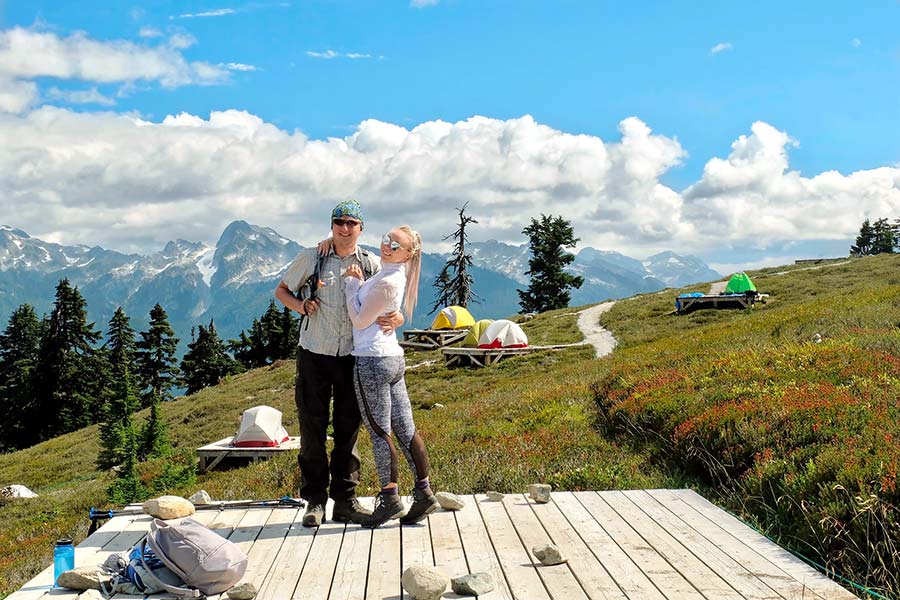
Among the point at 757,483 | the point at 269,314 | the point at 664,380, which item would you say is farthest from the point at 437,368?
the point at 269,314

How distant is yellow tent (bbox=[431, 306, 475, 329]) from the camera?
47375 mm

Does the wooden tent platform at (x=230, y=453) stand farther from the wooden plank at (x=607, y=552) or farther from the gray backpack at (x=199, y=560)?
the gray backpack at (x=199, y=560)

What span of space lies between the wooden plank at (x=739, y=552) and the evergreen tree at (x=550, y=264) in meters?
69.8

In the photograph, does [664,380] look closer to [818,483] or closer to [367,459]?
[367,459]

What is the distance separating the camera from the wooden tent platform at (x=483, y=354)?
33938mm

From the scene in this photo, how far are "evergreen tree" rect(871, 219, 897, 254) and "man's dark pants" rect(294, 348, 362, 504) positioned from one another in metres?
119

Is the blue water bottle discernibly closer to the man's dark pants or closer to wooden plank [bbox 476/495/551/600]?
the man's dark pants

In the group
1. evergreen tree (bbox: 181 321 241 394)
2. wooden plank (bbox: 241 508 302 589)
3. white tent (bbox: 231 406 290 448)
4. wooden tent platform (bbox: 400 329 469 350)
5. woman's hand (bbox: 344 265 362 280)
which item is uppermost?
woman's hand (bbox: 344 265 362 280)

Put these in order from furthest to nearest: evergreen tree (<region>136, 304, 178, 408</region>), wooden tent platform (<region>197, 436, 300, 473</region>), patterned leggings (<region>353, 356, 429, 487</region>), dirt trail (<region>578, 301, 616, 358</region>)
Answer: evergreen tree (<region>136, 304, 178, 408</region>) → dirt trail (<region>578, 301, 616, 358</region>) → wooden tent platform (<region>197, 436, 300, 473</region>) → patterned leggings (<region>353, 356, 429, 487</region>)

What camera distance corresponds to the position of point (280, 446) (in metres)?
21.0

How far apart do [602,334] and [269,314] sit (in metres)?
56.4

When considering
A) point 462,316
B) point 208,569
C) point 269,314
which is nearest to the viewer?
point 208,569

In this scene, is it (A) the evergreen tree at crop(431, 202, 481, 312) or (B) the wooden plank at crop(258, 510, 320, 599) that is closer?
(B) the wooden plank at crop(258, 510, 320, 599)

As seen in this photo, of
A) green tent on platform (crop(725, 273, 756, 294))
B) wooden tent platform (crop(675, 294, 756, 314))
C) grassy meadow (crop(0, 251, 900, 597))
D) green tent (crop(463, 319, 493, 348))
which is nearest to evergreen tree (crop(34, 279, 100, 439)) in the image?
green tent (crop(463, 319, 493, 348))
